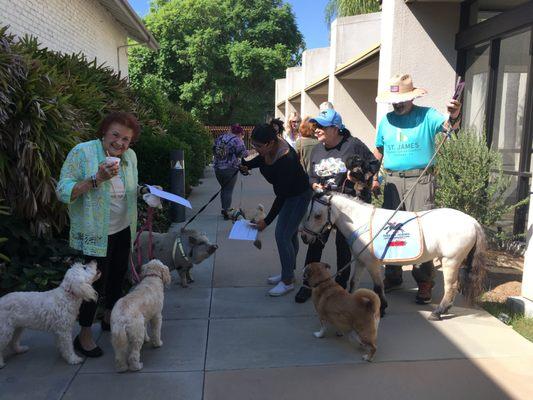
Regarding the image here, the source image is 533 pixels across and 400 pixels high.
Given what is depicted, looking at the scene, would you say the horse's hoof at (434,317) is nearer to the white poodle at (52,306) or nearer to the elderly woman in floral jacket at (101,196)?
the elderly woman in floral jacket at (101,196)

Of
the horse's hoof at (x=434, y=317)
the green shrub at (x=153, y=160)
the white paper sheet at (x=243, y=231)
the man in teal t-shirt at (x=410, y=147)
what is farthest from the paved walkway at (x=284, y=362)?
the green shrub at (x=153, y=160)

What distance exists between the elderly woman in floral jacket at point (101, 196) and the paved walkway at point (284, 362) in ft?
1.51

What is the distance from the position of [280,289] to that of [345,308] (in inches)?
57.6

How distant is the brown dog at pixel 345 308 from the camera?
356 cm

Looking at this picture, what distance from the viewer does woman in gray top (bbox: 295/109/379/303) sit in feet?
15.1

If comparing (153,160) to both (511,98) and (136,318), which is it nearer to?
(136,318)

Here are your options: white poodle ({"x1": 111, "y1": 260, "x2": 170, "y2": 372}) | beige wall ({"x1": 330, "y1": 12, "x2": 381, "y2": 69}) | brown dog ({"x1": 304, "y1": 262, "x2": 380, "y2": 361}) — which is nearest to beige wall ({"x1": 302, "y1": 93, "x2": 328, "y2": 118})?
beige wall ({"x1": 330, "y1": 12, "x2": 381, "y2": 69})

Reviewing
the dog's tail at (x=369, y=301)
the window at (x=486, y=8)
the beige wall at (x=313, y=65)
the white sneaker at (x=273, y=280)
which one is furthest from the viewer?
the beige wall at (x=313, y=65)

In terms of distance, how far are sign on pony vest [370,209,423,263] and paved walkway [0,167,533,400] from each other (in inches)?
26.9

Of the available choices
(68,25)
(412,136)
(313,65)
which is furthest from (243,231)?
(313,65)

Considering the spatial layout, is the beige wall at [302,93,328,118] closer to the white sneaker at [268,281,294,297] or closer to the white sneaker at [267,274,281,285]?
the white sneaker at [267,274,281,285]

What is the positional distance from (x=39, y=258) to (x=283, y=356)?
2.94 m

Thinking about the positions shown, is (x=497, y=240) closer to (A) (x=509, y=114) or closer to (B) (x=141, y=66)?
(A) (x=509, y=114)

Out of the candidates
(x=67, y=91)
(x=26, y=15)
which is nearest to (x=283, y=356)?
(x=67, y=91)
